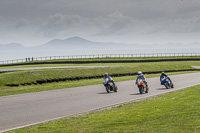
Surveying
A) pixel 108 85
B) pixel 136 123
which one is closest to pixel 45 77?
pixel 108 85

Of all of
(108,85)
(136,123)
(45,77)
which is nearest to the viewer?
(136,123)

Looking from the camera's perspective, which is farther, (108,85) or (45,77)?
(45,77)

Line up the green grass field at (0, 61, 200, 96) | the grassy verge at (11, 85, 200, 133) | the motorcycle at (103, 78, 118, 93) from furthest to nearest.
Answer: the green grass field at (0, 61, 200, 96), the motorcycle at (103, 78, 118, 93), the grassy verge at (11, 85, 200, 133)

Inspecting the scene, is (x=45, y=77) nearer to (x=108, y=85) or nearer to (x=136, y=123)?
(x=108, y=85)

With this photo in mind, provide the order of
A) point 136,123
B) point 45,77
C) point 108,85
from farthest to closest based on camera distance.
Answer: point 45,77 < point 108,85 < point 136,123

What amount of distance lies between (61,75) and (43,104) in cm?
1809

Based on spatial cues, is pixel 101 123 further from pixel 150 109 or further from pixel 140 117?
pixel 150 109

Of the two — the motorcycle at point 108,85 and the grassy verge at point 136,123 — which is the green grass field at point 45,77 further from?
the grassy verge at point 136,123

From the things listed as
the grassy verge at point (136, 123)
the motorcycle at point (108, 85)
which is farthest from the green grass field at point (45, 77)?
the grassy verge at point (136, 123)

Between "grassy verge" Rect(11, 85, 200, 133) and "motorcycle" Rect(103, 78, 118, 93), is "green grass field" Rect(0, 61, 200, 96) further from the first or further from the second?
"grassy verge" Rect(11, 85, 200, 133)

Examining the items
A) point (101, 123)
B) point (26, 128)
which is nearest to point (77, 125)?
point (101, 123)

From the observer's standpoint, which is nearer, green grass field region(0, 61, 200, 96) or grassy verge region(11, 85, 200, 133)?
grassy verge region(11, 85, 200, 133)

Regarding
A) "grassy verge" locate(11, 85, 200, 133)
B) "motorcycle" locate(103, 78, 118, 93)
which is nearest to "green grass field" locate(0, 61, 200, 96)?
"motorcycle" locate(103, 78, 118, 93)

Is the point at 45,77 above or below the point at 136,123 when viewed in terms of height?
above
